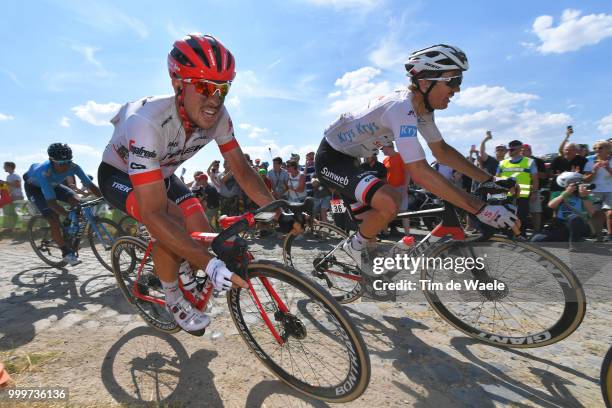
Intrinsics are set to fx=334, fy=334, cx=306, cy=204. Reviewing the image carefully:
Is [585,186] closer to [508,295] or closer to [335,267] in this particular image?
[508,295]

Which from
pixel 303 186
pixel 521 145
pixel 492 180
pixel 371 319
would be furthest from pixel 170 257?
pixel 521 145

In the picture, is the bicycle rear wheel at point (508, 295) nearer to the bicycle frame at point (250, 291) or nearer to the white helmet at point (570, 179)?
the bicycle frame at point (250, 291)

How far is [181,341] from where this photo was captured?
3311mm

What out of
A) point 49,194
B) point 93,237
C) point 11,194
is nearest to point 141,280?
point 93,237

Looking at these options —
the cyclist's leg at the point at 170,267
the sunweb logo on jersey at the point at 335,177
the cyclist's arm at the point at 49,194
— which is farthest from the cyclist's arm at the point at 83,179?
the sunweb logo on jersey at the point at 335,177

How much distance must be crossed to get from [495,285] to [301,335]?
2.15m

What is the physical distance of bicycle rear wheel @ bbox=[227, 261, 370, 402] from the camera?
2.25 meters

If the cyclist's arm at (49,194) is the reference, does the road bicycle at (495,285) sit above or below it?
below

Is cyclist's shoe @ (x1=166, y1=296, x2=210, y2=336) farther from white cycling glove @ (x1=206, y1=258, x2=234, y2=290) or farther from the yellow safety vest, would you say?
the yellow safety vest

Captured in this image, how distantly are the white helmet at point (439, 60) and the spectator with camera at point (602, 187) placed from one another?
5903 millimetres

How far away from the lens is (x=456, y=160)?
3.80m

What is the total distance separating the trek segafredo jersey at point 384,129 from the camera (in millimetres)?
3172

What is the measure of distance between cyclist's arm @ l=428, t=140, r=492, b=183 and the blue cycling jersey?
6123mm

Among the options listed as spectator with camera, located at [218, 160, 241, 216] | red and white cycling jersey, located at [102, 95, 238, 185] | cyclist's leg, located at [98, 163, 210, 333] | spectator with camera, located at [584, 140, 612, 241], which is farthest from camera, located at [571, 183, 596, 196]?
spectator with camera, located at [218, 160, 241, 216]
